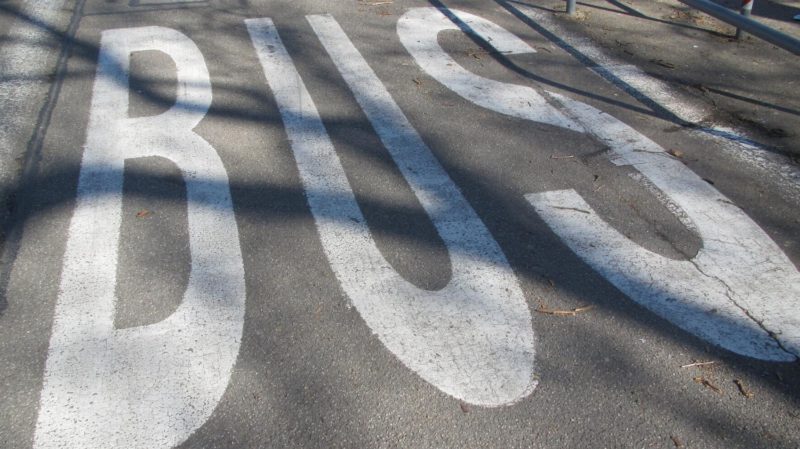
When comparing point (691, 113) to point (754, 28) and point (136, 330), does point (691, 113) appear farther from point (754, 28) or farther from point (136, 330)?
point (136, 330)

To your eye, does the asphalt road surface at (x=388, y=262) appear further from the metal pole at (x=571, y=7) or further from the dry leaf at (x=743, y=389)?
the metal pole at (x=571, y=7)

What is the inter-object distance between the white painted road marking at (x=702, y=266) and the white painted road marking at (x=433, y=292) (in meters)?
0.54

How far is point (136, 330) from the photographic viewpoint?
3385 millimetres

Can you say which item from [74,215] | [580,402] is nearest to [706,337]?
[580,402]

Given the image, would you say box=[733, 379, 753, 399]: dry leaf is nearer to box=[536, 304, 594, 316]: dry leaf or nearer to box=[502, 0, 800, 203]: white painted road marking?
box=[536, 304, 594, 316]: dry leaf

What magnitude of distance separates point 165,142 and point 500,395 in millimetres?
3233

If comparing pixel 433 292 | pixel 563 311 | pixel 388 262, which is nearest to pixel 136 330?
pixel 388 262

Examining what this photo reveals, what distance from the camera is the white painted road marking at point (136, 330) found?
9.57 feet

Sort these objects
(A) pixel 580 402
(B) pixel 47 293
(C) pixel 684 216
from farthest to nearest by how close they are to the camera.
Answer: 1. (C) pixel 684 216
2. (B) pixel 47 293
3. (A) pixel 580 402

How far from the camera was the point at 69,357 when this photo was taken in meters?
3.24

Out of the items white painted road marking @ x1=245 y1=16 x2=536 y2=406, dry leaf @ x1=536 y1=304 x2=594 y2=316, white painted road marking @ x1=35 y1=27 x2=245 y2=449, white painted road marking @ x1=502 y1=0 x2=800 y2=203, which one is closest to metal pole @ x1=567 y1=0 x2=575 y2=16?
white painted road marking @ x1=502 y1=0 x2=800 y2=203

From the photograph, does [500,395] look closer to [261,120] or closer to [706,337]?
[706,337]

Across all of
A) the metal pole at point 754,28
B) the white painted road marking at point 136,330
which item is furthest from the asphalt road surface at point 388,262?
the metal pole at point 754,28

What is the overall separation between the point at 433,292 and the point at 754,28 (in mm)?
3269
